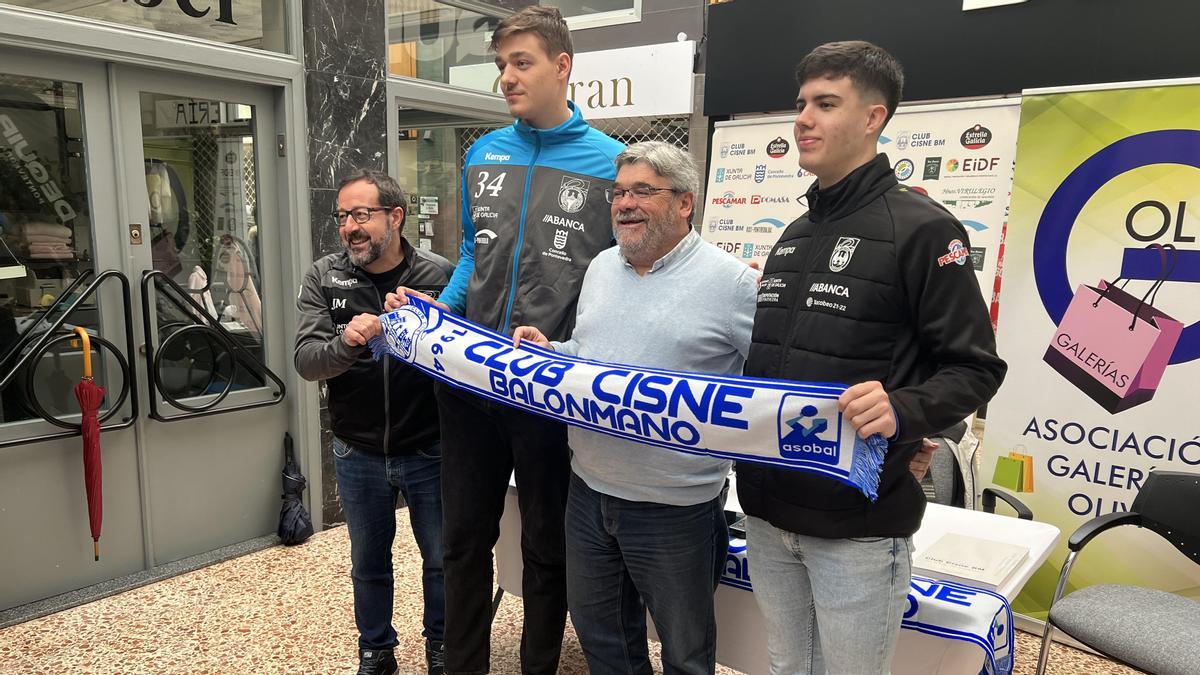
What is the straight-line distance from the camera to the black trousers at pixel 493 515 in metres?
2.20

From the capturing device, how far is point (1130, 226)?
2.98 metres

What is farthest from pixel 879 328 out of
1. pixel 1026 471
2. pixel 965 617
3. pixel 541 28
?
pixel 1026 471

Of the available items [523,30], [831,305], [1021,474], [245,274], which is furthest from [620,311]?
[245,274]

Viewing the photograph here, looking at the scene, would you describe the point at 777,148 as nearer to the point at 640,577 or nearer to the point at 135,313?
the point at 640,577

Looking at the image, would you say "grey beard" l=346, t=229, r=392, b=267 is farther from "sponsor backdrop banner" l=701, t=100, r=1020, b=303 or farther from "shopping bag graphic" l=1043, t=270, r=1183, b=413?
"shopping bag graphic" l=1043, t=270, r=1183, b=413

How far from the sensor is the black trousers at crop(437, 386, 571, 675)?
86.7 inches

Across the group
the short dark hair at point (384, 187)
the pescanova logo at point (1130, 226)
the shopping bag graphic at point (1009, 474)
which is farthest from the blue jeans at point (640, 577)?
the pescanova logo at point (1130, 226)

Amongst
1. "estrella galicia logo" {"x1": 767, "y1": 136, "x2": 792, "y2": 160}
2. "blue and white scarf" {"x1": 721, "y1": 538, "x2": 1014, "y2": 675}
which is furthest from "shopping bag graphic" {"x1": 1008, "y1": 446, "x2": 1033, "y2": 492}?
"estrella galicia logo" {"x1": 767, "y1": 136, "x2": 792, "y2": 160}

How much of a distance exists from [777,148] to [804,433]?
124 inches

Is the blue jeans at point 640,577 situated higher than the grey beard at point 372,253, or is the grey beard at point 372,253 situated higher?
the grey beard at point 372,253

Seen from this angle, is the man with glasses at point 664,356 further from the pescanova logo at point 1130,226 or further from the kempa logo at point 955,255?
the pescanova logo at point 1130,226

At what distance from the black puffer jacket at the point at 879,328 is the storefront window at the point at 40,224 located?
3.08 metres

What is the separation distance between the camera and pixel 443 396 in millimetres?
2260

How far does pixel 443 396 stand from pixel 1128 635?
2137mm
